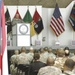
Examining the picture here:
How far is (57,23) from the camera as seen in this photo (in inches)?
683

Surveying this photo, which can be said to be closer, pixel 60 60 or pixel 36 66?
pixel 60 60

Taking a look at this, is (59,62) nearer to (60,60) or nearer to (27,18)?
(60,60)

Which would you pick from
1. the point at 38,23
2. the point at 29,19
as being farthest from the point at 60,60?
the point at 38,23

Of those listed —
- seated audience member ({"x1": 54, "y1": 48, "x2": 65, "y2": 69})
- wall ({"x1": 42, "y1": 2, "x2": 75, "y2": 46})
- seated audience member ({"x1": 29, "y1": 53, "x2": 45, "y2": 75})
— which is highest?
wall ({"x1": 42, "y1": 2, "x2": 75, "y2": 46})

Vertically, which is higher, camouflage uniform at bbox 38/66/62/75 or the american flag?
the american flag

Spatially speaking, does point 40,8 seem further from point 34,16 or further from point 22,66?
point 22,66

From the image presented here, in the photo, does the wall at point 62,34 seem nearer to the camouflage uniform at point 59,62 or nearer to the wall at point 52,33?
the wall at point 52,33

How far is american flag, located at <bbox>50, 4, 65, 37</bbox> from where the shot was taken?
56.7 ft

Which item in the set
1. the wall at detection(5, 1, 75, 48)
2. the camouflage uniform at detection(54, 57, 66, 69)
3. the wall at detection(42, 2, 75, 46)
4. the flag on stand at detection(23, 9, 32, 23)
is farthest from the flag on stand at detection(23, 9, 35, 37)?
the camouflage uniform at detection(54, 57, 66, 69)

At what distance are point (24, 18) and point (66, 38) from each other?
8.55 feet

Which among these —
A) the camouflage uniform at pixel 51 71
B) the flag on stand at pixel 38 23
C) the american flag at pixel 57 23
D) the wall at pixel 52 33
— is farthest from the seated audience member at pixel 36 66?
the american flag at pixel 57 23

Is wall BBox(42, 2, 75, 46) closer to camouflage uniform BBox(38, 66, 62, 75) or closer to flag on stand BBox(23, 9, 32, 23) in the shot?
flag on stand BBox(23, 9, 32, 23)

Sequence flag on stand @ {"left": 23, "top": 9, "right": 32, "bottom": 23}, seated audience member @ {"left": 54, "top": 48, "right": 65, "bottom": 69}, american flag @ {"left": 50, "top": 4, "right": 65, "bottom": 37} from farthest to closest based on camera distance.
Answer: american flag @ {"left": 50, "top": 4, "right": 65, "bottom": 37}
flag on stand @ {"left": 23, "top": 9, "right": 32, "bottom": 23}
seated audience member @ {"left": 54, "top": 48, "right": 65, "bottom": 69}

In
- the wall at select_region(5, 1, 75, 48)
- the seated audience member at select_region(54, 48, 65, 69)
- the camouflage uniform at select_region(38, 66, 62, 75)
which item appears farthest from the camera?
the wall at select_region(5, 1, 75, 48)
